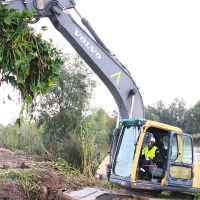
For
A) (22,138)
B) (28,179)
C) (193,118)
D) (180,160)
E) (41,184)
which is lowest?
(41,184)

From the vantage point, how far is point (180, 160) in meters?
7.73

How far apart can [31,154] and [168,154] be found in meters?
7.83

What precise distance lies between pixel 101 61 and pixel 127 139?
212cm

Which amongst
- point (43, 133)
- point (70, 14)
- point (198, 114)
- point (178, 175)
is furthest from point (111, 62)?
point (198, 114)

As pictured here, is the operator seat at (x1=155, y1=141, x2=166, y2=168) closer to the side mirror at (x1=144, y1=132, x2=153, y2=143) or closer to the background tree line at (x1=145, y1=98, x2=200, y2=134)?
the side mirror at (x1=144, y1=132, x2=153, y2=143)

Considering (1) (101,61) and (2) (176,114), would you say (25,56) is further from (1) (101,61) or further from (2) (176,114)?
(2) (176,114)

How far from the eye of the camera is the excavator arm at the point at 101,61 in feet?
28.2

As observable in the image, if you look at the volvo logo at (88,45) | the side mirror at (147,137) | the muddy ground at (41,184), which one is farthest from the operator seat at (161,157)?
the volvo logo at (88,45)

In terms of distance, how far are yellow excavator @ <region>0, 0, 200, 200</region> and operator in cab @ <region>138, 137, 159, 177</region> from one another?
0.11m

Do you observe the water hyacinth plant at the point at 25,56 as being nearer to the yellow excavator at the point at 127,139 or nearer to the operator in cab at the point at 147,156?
the yellow excavator at the point at 127,139

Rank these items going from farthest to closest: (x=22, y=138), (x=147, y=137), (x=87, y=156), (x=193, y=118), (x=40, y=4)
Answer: (x=193, y=118) → (x=22, y=138) → (x=87, y=156) → (x=40, y=4) → (x=147, y=137)

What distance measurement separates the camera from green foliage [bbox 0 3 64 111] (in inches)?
161

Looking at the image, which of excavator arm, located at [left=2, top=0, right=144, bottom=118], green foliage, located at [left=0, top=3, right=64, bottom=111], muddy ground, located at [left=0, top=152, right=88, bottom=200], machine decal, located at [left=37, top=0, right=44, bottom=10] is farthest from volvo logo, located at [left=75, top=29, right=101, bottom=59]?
green foliage, located at [left=0, top=3, right=64, bottom=111]

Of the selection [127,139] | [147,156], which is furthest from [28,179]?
[147,156]
